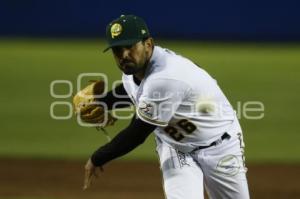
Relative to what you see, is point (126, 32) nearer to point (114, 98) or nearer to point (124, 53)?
point (124, 53)

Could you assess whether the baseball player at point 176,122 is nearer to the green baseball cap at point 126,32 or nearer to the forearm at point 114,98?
the green baseball cap at point 126,32

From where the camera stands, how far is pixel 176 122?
193 inches

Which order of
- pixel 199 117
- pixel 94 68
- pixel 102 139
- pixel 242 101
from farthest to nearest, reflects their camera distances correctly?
pixel 94 68 < pixel 242 101 < pixel 102 139 < pixel 199 117

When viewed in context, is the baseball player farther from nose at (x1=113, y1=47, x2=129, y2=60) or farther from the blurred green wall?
the blurred green wall

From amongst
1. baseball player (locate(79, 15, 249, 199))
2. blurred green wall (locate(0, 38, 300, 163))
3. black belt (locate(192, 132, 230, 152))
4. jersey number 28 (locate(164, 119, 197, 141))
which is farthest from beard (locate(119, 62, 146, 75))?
blurred green wall (locate(0, 38, 300, 163))

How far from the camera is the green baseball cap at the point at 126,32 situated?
14.9 feet

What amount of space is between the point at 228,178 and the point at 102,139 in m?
5.60

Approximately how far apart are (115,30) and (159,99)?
537mm

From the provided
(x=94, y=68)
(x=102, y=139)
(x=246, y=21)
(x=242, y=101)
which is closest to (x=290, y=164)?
(x=102, y=139)

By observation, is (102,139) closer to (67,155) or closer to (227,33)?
(67,155)

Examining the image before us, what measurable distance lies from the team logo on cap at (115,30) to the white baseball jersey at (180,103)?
33cm

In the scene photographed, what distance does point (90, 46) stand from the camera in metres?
19.2

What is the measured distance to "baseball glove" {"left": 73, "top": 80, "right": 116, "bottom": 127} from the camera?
5.37 m

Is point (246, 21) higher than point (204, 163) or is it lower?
higher
